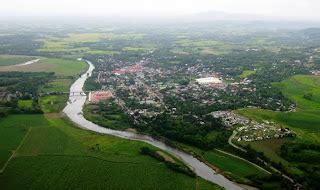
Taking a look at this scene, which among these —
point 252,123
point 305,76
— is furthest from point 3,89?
point 305,76

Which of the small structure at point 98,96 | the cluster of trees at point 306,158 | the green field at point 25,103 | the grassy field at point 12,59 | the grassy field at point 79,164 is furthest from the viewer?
the grassy field at point 12,59

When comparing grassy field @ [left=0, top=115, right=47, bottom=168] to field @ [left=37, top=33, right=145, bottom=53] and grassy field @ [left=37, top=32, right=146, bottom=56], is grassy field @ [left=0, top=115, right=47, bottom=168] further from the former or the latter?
field @ [left=37, top=33, right=145, bottom=53]

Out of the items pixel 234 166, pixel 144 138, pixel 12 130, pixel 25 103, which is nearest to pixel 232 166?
pixel 234 166

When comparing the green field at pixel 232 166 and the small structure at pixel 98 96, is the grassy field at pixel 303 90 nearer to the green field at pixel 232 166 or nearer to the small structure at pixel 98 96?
the green field at pixel 232 166

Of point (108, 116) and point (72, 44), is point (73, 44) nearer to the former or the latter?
point (72, 44)

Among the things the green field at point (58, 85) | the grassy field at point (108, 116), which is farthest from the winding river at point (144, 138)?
the green field at point (58, 85)

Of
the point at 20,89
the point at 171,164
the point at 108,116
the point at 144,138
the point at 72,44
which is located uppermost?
the point at 171,164
